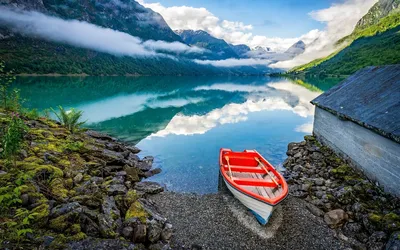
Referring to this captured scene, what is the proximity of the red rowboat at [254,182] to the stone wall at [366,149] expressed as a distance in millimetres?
4422

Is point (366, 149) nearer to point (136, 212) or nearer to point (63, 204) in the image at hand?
point (136, 212)

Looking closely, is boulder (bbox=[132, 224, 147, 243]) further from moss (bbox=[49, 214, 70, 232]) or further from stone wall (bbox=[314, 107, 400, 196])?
stone wall (bbox=[314, 107, 400, 196])

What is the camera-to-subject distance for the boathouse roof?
1160 centimetres

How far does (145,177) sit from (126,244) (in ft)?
28.6

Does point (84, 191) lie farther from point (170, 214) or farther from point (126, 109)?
point (126, 109)

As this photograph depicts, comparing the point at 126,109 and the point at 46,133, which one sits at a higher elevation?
the point at 46,133

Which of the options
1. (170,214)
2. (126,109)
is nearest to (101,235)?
(170,214)

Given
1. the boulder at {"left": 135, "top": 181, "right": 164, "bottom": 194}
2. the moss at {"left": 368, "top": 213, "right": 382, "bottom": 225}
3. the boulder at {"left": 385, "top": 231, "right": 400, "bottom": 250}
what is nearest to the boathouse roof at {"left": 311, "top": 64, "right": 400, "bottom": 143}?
the moss at {"left": 368, "top": 213, "right": 382, "bottom": 225}

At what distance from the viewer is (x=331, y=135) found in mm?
17703

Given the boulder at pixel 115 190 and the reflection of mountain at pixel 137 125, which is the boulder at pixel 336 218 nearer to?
the boulder at pixel 115 190

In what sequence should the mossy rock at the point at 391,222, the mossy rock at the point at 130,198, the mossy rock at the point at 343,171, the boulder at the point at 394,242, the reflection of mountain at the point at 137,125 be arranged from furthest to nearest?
1. the reflection of mountain at the point at 137,125
2. the mossy rock at the point at 343,171
3. the mossy rock at the point at 130,198
4. the mossy rock at the point at 391,222
5. the boulder at the point at 394,242

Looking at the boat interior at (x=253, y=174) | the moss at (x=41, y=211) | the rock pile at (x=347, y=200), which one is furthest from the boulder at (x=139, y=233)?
the rock pile at (x=347, y=200)

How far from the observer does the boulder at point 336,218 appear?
33.5ft

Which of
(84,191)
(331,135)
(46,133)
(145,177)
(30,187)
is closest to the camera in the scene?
(30,187)
